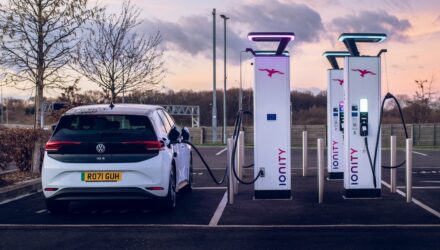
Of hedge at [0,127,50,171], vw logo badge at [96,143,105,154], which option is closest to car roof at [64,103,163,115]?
vw logo badge at [96,143,105,154]

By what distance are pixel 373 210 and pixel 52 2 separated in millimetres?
9368

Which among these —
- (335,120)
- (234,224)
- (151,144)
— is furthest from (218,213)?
(335,120)

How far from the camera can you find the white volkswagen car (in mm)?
8328

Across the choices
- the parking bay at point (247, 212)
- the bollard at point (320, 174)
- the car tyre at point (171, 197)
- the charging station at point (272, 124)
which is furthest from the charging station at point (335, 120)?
the car tyre at point (171, 197)

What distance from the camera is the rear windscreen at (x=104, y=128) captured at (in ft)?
27.8

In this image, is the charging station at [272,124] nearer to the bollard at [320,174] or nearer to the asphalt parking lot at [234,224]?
the asphalt parking lot at [234,224]

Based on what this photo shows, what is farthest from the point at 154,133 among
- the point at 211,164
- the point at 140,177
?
the point at 211,164

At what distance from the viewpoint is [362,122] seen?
33.7 feet

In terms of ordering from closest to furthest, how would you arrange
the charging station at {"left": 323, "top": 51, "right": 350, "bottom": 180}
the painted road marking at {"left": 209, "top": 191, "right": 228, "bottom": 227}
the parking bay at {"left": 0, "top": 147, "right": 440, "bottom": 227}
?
the painted road marking at {"left": 209, "top": 191, "right": 228, "bottom": 227}, the parking bay at {"left": 0, "top": 147, "right": 440, "bottom": 227}, the charging station at {"left": 323, "top": 51, "right": 350, "bottom": 180}

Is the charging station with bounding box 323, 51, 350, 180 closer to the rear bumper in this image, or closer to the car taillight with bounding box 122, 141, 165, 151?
the car taillight with bounding box 122, 141, 165, 151

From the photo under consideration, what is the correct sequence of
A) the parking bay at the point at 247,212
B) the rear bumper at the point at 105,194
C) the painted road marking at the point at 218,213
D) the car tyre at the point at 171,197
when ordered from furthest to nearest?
the car tyre at the point at 171,197
the rear bumper at the point at 105,194
the parking bay at the point at 247,212
the painted road marking at the point at 218,213

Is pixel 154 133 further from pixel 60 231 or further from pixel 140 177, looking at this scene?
pixel 60 231

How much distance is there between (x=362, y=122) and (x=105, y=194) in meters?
4.70

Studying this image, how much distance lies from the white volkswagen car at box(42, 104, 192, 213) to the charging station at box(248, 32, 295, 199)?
81.5 inches
